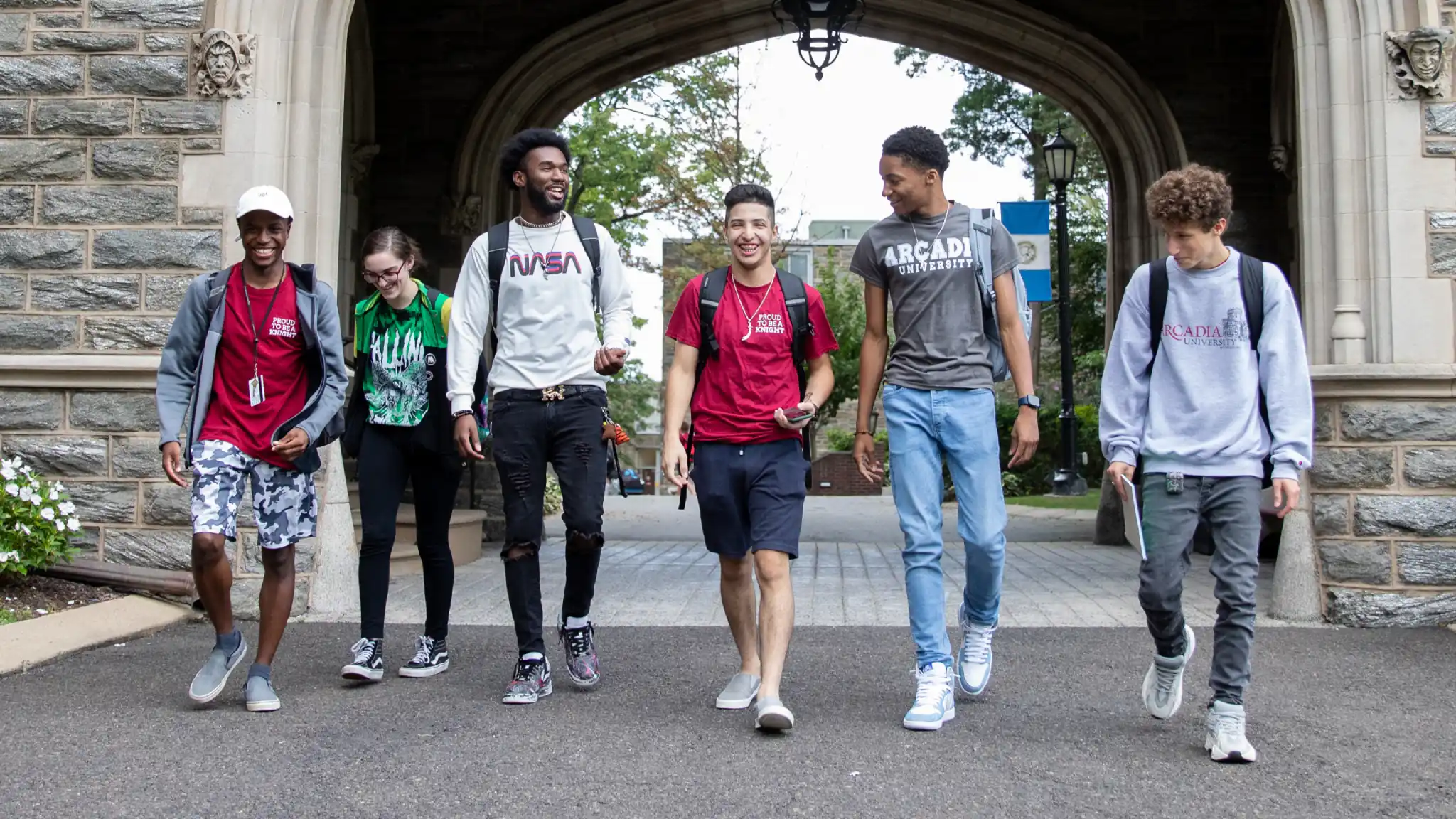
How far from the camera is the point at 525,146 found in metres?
4.93

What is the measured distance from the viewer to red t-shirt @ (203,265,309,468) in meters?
4.72

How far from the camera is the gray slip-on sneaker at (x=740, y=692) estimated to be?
468 cm

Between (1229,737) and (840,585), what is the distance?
4.47 metres

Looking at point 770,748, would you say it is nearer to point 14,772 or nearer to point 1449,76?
point 14,772

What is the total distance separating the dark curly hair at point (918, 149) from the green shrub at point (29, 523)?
429 centimetres

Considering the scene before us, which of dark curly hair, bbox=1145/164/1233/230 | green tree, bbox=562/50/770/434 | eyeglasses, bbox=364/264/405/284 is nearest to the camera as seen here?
dark curly hair, bbox=1145/164/1233/230

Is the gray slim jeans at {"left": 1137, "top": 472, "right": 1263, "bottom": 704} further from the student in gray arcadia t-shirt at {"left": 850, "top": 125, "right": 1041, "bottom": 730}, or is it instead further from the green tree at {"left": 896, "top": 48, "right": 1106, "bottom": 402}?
the green tree at {"left": 896, "top": 48, "right": 1106, "bottom": 402}

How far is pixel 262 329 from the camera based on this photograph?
4.78 metres

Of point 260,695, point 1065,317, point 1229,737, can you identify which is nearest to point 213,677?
point 260,695

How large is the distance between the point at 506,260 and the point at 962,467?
67.5 inches

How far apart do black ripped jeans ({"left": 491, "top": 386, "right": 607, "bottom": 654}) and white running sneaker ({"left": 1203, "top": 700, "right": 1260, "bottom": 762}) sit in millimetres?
2051

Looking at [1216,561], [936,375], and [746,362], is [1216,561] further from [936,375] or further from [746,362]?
[746,362]

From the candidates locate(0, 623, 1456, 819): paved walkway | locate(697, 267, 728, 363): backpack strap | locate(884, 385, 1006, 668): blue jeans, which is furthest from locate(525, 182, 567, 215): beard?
locate(0, 623, 1456, 819): paved walkway

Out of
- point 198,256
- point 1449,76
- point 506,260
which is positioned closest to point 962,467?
point 506,260
